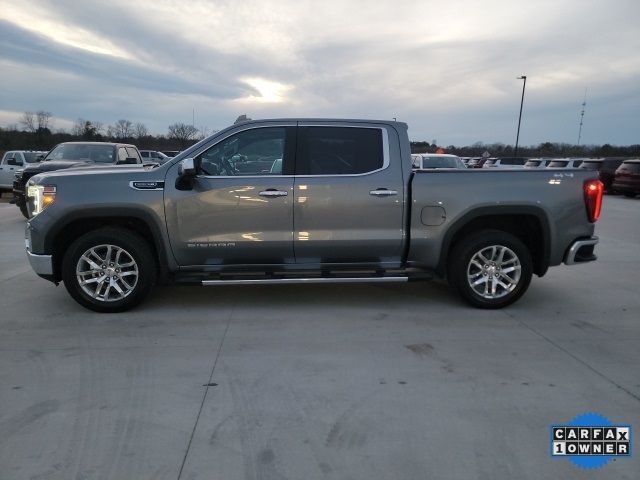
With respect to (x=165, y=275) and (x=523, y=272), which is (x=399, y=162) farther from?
(x=165, y=275)

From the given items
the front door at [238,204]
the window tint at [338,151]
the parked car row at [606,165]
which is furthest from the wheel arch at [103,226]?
the parked car row at [606,165]

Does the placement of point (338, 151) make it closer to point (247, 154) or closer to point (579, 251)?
point (247, 154)

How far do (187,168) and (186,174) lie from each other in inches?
4.3

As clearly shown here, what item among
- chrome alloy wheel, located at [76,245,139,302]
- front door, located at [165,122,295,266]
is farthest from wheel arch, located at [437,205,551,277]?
chrome alloy wheel, located at [76,245,139,302]

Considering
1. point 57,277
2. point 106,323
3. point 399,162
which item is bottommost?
point 106,323

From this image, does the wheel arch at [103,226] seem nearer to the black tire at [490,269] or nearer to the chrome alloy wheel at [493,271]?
the black tire at [490,269]

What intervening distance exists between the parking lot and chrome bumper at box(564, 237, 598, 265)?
585 millimetres

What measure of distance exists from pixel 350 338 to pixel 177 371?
1551 millimetres

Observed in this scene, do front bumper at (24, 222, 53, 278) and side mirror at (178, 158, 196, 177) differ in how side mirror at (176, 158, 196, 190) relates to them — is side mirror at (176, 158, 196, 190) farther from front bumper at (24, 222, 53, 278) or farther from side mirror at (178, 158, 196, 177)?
front bumper at (24, 222, 53, 278)

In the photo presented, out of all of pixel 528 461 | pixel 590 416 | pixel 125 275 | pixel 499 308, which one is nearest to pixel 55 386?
pixel 125 275

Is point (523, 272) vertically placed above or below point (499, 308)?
above

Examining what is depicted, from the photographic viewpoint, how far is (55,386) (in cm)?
360

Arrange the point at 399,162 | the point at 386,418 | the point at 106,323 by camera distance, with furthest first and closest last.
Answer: the point at 399,162 → the point at 106,323 → the point at 386,418

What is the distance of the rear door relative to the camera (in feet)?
16.9
